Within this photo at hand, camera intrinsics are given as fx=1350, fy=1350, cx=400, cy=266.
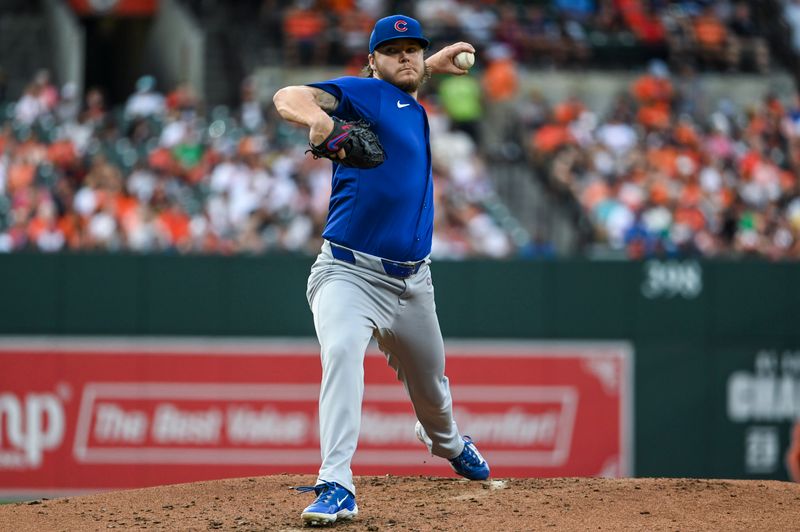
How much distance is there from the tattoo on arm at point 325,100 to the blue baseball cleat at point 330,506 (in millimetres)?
1516

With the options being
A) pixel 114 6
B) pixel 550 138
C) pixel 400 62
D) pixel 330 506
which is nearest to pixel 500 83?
pixel 550 138

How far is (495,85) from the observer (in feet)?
55.7

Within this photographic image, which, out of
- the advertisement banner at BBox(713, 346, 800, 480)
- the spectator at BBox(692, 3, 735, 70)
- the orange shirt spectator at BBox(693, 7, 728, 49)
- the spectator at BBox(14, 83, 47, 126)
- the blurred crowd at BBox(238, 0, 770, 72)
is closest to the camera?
the advertisement banner at BBox(713, 346, 800, 480)

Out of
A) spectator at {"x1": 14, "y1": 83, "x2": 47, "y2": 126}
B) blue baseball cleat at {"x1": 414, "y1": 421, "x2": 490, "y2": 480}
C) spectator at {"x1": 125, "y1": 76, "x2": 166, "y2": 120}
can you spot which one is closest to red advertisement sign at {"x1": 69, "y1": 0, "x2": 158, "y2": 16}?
spectator at {"x1": 125, "y1": 76, "x2": 166, "y2": 120}

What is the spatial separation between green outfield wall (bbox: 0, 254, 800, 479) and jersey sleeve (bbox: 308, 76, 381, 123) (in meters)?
5.91

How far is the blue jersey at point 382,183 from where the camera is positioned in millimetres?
5531

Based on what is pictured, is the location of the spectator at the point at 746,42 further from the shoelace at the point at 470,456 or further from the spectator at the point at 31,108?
the shoelace at the point at 470,456

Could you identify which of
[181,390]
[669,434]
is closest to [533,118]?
[669,434]

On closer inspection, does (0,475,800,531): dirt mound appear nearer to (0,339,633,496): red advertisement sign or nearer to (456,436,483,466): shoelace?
(456,436,483,466): shoelace

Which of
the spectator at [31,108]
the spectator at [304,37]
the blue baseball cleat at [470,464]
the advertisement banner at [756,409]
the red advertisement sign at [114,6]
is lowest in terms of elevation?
the advertisement banner at [756,409]

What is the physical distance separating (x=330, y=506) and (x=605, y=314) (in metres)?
6.58

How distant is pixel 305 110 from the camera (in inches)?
204

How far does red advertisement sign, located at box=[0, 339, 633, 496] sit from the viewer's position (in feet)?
37.0

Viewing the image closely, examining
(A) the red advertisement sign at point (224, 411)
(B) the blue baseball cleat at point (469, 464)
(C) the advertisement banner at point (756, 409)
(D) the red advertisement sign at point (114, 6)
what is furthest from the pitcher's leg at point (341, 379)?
(D) the red advertisement sign at point (114, 6)
